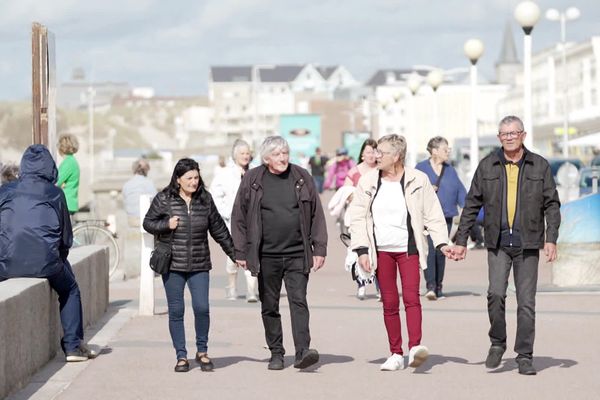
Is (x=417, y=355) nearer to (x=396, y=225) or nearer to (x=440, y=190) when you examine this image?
(x=396, y=225)

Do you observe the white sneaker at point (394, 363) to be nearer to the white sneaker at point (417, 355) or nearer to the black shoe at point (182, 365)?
the white sneaker at point (417, 355)

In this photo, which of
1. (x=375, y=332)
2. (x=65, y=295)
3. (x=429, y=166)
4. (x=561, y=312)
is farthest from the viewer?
(x=429, y=166)

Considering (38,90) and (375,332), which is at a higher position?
(38,90)

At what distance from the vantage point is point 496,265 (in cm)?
1045

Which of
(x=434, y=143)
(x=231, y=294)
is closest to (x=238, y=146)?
(x=231, y=294)

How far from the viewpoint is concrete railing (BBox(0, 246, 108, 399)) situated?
911 cm

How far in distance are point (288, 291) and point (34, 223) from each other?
5.94 ft

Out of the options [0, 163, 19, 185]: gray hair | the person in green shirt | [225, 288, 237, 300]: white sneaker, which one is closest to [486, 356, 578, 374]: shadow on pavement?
[0, 163, 19, 185]: gray hair

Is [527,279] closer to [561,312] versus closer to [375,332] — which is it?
[375,332]

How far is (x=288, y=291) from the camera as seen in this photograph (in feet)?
35.3

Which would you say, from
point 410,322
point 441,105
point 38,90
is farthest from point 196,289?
point 441,105

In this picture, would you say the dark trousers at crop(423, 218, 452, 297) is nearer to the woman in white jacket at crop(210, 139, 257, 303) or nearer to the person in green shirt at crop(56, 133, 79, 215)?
the woman in white jacket at crop(210, 139, 257, 303)

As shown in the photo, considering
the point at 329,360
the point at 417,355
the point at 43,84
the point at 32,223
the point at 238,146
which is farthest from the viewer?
the point at 238,146

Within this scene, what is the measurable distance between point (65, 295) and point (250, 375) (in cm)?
157
